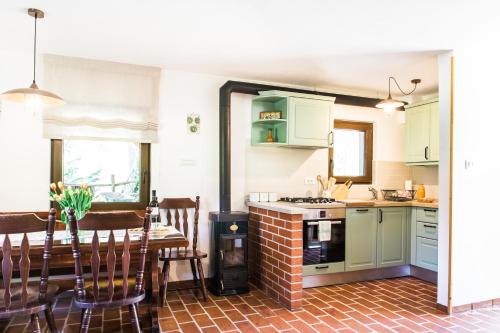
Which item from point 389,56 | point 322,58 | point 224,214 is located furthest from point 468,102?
point 224,214

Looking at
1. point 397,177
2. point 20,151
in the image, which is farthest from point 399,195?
point 20,151

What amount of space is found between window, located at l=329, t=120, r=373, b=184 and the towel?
1.05 m

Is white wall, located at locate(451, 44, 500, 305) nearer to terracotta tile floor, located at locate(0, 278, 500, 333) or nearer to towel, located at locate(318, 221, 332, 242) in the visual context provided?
terracotta tile floor, located at locate(0, 278, 500, 333)

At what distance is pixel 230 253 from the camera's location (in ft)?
11.0

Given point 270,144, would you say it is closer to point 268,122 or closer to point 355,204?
point 268,122

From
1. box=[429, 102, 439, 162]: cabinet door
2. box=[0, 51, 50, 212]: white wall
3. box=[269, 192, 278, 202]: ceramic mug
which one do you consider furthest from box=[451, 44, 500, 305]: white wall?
box=[0, 51, 50, 212]: white wall

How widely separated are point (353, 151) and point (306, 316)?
2451 mm

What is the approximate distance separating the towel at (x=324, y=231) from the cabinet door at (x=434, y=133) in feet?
5.23

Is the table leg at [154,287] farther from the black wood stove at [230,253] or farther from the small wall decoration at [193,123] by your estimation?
the small wall decoration at [193,123]

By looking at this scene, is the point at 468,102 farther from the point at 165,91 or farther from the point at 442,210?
the point at 165,91

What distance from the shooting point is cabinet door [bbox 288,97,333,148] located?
12.1 ft

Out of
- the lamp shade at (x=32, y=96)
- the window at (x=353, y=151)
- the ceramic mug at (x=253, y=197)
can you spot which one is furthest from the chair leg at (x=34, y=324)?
the window at (x=353, y=151)

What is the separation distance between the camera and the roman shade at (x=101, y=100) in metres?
3.12

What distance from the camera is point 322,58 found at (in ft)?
10.5
